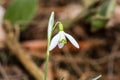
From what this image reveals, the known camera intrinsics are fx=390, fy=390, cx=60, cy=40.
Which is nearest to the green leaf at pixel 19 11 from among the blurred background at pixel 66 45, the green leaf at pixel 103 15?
the blurred background at pixel 66 45

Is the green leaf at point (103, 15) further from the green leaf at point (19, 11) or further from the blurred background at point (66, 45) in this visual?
the green leaf at point (19, 11)

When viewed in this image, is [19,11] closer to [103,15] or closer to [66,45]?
[66,45]

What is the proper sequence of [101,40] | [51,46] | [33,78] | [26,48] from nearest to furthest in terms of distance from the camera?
[51,46] < [33,78] < [26,48] < [101,40]

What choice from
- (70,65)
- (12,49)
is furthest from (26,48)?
Answer: (70,65)

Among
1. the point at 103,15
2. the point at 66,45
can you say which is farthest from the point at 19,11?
the point at 103,15

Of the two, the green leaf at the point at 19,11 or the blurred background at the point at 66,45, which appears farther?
the green leaf at the point at 19,11

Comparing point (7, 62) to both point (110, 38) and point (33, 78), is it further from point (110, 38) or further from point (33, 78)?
point (110, 38)

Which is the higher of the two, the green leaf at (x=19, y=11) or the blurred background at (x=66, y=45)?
the green leaf at (x=19, y=11)
